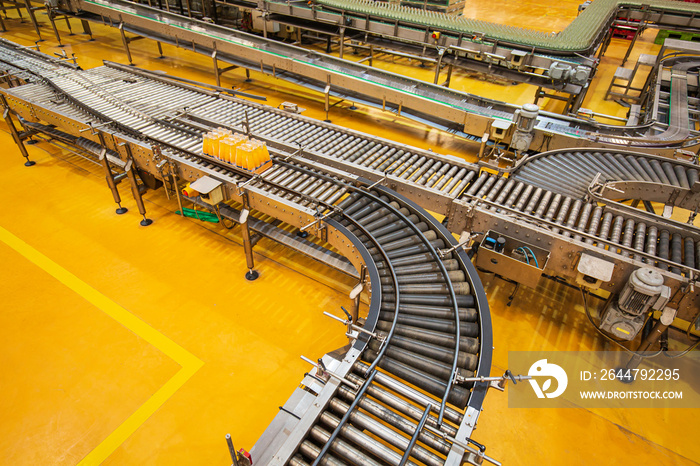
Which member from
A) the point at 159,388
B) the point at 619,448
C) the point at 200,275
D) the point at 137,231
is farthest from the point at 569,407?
the point at 137,231

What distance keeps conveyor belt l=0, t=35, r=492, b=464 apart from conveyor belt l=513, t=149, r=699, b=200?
1.77 m

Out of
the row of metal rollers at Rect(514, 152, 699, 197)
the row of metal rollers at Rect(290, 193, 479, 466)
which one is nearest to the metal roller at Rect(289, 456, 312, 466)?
the row of metal rollers at Rect(290, 193, 479, 466)

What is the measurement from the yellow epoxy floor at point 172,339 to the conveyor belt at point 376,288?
1409mm

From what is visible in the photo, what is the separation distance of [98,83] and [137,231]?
161 inches

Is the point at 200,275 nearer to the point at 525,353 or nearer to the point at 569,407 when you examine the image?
the point at 525,353

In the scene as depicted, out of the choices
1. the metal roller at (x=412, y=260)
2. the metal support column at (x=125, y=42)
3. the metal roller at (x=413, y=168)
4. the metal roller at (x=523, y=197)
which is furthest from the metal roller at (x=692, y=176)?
the metal support column at (x=125, y=42)

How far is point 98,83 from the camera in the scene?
344 inches

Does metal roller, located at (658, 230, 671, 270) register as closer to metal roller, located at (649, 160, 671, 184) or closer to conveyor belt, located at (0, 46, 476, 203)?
metal roller, located at (649, 160, 671, 184)

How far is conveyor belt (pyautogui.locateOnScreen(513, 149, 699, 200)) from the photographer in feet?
21.2

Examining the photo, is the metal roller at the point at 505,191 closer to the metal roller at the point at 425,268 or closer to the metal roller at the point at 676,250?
the metal roller at the point at 425,268

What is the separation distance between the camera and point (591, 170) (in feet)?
22.4

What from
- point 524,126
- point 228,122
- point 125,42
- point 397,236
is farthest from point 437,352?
point 125,42

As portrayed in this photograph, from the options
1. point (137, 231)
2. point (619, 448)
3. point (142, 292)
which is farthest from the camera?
point (137, 231)

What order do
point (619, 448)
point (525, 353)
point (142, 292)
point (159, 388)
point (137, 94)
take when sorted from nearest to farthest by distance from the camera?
1. point (619, 448)
2. point (159, 388)
3. point (525, 353)
4. point (142, 292)
5. point (137, 94)
